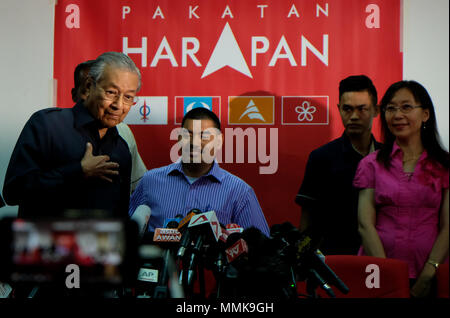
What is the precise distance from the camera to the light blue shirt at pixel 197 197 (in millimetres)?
2660

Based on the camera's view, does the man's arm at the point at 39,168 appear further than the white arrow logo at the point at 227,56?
No

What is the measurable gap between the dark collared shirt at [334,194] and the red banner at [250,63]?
174 millimetres

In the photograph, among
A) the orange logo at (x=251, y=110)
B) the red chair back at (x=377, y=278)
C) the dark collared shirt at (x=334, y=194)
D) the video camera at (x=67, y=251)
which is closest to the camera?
the video camera at (x=67, y=251)

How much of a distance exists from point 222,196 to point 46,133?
3.09ft

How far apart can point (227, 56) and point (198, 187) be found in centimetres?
92

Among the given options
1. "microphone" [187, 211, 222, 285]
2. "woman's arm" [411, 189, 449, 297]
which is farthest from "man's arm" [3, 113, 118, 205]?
"woman's arm" [411, 189, 449, 297]

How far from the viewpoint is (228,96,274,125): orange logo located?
3.16 metres

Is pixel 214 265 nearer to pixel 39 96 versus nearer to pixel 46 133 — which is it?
pixel 46 133

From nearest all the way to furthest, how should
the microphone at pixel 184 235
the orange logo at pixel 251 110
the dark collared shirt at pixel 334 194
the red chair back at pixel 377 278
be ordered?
the microphone at pixel 184 235 < the red chair back at pixel 377 278 < the dark collared shirt at pixel 334 194 < the orange logo at pixel 251 110

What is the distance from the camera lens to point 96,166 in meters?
2.43

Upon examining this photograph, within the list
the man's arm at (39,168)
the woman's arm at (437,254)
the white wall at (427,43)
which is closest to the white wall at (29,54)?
the white wall at (427,43)

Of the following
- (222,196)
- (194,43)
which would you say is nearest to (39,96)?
(194,43)

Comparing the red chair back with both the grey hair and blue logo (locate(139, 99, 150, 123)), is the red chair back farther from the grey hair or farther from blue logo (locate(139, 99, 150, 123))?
blue logo (locate(139, 99, 150, 123))

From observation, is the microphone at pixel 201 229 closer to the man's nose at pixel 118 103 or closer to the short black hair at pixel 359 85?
the man's nose at pixel 118 103
